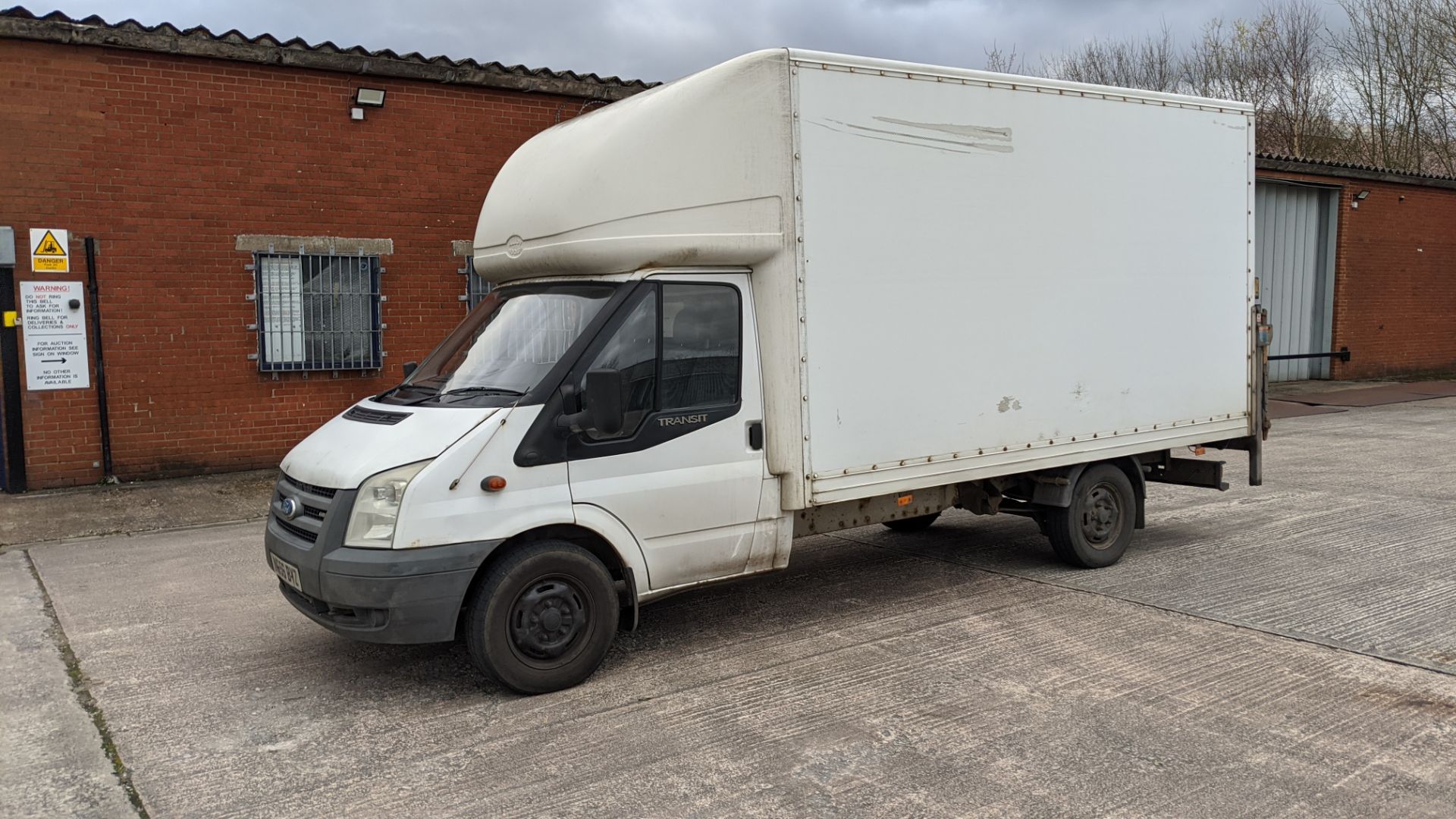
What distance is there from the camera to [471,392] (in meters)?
5.12

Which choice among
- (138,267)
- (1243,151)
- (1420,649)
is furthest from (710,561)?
(138,267)

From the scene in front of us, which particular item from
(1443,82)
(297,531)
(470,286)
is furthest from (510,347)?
(1443,82)

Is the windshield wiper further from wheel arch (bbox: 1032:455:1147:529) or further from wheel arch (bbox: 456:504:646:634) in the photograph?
wheel arch (bbox: 1032:455:1147:529)

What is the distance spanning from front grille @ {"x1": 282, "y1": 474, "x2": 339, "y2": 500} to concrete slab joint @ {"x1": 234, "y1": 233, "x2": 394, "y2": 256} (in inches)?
259

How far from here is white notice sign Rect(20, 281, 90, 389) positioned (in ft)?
32.8

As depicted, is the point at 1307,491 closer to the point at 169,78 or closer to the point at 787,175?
the point at 787,175

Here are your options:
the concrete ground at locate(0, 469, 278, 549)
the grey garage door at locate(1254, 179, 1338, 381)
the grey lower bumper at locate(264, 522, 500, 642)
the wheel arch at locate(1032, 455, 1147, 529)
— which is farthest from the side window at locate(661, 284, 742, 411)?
the grey garage door at locate(1254, 179, 1338, 381)

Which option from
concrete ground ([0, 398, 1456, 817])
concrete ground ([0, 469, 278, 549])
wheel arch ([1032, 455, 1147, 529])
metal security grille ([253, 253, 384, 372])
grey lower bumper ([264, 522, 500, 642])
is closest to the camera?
concrete ground ([0, 398, 1456, 817])

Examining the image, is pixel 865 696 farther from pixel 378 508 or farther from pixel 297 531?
pixel 297 531

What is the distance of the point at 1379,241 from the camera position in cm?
2094

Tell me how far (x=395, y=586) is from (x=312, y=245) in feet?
25.1

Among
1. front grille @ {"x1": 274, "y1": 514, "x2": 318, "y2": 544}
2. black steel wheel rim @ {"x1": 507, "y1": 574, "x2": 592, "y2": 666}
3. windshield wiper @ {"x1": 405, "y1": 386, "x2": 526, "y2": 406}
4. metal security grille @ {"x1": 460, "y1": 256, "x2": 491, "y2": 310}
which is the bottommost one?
black steel wheel rim @ {"x1": 507, "y1": 574, "x2": 592, "y2": 666}

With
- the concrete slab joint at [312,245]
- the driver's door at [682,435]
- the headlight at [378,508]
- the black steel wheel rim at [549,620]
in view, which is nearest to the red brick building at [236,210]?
the concrete slab joint at [312,245]

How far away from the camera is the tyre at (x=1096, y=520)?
6934 mm
